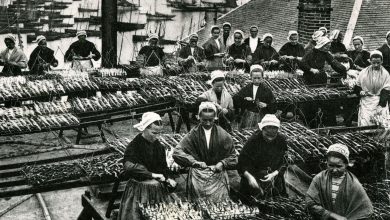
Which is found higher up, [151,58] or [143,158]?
[151,58]

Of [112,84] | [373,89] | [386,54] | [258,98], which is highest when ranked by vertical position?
[386,54]

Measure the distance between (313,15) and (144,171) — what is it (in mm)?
8395

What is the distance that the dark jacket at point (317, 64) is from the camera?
10258mm

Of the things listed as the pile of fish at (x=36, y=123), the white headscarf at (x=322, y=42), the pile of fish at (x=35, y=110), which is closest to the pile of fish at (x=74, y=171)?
the pile of fish at (x=36, y=123)

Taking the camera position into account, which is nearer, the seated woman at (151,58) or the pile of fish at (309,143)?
the pile of fish at (309,143)

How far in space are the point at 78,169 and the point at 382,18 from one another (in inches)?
429

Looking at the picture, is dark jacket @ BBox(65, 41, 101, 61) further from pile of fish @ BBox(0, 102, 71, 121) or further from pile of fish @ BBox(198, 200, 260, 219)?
pile of fish @ BBox(198, 200, 260, 219)

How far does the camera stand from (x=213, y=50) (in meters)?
12.0

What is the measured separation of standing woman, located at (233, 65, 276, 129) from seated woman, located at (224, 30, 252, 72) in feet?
10.4

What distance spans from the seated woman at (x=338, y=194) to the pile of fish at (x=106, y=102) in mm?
4961

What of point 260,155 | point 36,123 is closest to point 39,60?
point 36,123

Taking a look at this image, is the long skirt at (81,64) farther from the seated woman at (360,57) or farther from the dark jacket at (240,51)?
the seated woman at (360,57)

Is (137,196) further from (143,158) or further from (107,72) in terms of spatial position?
(107,72)

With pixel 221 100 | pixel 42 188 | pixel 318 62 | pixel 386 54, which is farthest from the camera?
pixel 386 54
